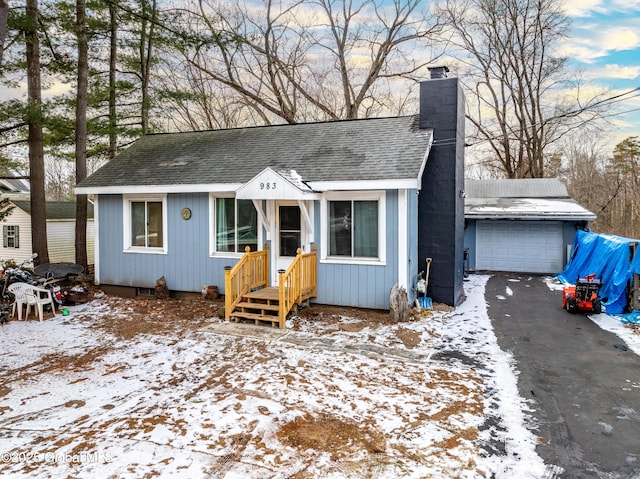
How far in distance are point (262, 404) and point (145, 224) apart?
6.66 m

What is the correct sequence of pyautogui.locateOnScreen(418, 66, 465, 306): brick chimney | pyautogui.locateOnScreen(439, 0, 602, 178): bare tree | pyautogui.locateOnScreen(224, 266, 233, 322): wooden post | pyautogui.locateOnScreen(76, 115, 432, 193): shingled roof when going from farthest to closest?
pyautogui.locateOnScreen(439, 0, 602, 178): bare tree < pyautogui.locateOnScreen(418, 66, 465, 306): brick chimney < pyautogui.locateOnScreen(76, 115, 432, 193): shingled roof < pyautogui.locateOnScreen(224, 266, 233, 322): wooden post

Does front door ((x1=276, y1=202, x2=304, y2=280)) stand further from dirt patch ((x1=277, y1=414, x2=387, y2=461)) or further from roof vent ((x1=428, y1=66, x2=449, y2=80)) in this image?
dirt patch ((x1=277, y1=414, x2=387, y2=461))

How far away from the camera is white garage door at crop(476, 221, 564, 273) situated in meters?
14.0

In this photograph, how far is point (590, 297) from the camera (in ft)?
25.7

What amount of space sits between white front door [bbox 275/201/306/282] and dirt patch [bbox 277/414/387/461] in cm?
450

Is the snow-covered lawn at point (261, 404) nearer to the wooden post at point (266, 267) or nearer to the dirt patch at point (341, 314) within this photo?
the dirt patch at point (341, 314)

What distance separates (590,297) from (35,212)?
13.5m

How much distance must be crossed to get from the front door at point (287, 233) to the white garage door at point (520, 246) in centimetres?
931

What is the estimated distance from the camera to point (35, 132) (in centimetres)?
1029

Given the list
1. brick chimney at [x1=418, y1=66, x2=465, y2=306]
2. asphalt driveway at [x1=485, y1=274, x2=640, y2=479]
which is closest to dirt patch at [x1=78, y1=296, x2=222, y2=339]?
brick chimney at [x1=418, y1=66, x2=465, y2=306]

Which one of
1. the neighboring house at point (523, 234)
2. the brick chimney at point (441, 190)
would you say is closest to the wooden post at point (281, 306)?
the brick chimney at point (441, 190)

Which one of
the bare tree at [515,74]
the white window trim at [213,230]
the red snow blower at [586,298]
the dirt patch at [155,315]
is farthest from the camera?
the bare tree at [515,74]

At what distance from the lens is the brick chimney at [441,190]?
838 cm

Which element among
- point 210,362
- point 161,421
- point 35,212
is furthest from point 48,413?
point 35,212
